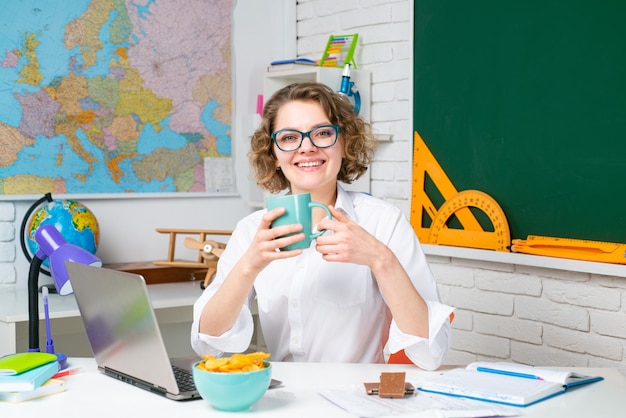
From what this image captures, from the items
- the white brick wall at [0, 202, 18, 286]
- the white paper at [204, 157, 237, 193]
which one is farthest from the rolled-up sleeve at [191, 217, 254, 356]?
the white paper at [204, 157, 237, 193]

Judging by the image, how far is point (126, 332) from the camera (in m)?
1.46

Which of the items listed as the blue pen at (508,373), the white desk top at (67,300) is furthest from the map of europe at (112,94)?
the blue pen at (508,373)

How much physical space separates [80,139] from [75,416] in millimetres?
1937

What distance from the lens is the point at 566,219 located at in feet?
8.28

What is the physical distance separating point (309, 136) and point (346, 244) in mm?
383

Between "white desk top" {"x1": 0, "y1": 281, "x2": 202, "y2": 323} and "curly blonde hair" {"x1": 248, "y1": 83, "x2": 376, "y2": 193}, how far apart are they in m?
0.65

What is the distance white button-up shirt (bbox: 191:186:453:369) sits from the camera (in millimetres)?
1843

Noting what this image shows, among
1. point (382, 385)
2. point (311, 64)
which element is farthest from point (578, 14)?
point (382, 385)

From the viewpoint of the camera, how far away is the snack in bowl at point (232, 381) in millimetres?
1287

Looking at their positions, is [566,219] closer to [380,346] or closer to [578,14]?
[578,14]

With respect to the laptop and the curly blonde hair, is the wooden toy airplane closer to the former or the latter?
the curly blonde hair

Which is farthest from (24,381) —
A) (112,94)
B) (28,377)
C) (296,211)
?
(112,94)

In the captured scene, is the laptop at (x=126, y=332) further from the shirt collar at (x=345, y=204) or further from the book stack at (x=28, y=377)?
the shirt collar at (x=345, y=204)

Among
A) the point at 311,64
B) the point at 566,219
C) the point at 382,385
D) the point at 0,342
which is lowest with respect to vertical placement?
the point at 0,342
